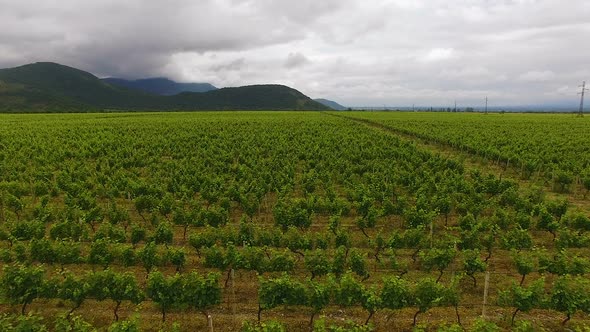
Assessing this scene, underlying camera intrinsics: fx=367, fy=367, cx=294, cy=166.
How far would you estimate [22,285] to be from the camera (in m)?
10.2

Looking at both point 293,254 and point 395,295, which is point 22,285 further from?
point 395,295

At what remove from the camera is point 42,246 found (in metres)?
12.7

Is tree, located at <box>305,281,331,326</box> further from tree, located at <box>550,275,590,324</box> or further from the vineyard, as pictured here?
tree, located at <box>550,275,590,324</box>

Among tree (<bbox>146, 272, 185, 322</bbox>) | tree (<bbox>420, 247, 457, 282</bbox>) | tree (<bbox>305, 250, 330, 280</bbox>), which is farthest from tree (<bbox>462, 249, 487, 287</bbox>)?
tree (<bbox>146, 272, 185, 322</bbox>)

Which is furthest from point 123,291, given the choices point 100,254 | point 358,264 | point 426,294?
point 426,294

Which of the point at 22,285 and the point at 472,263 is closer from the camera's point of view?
the point at 22,285

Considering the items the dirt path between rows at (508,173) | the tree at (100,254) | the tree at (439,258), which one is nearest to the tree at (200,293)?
the tree at (100,254)

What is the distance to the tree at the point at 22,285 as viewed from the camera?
401 inches

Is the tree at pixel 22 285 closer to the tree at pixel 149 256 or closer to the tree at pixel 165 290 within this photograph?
the tree at pixel 149 256

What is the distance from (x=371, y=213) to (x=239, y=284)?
7.23 meters

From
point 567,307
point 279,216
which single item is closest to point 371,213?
point 279,216

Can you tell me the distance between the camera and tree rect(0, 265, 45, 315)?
10.2 metres

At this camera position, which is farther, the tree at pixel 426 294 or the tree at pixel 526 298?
the tree at pixel 426 294

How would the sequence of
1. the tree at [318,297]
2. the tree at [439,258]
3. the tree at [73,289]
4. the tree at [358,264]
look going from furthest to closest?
the tree at [439,258], the tree at [358,264], the tree at [73,289], the tree at [318,297]
